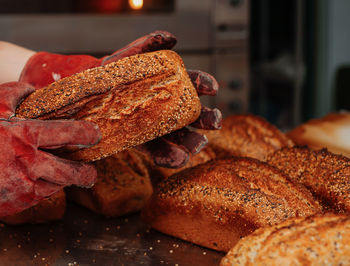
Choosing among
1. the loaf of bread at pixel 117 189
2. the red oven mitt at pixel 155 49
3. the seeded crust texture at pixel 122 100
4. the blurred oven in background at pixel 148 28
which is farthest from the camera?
the blurred oven in background at pixel 148 28

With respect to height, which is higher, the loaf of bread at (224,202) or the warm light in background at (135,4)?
the warm light in background at (135,4)

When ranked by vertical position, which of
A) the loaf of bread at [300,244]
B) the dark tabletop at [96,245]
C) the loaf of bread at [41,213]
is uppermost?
the loaf of bread at [300,244]

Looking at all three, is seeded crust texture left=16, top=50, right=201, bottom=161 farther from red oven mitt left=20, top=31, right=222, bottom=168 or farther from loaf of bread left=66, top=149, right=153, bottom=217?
loaf of bread left=66, top=149, right=153, bottom=217

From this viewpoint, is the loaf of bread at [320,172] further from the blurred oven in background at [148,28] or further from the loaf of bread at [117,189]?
the blurred oven in background at [148,28]

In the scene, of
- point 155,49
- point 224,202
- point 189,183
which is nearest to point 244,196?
point 224,202

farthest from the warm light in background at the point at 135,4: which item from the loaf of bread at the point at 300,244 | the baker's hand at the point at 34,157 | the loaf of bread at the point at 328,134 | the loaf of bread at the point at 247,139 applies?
the loaf of bread at the point at 300,244

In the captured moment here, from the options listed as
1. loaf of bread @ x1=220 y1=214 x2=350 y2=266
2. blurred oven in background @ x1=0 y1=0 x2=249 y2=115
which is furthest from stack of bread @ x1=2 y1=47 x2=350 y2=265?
blurred oven in background @ x1=0 y1=0 x2=249 y2=115
